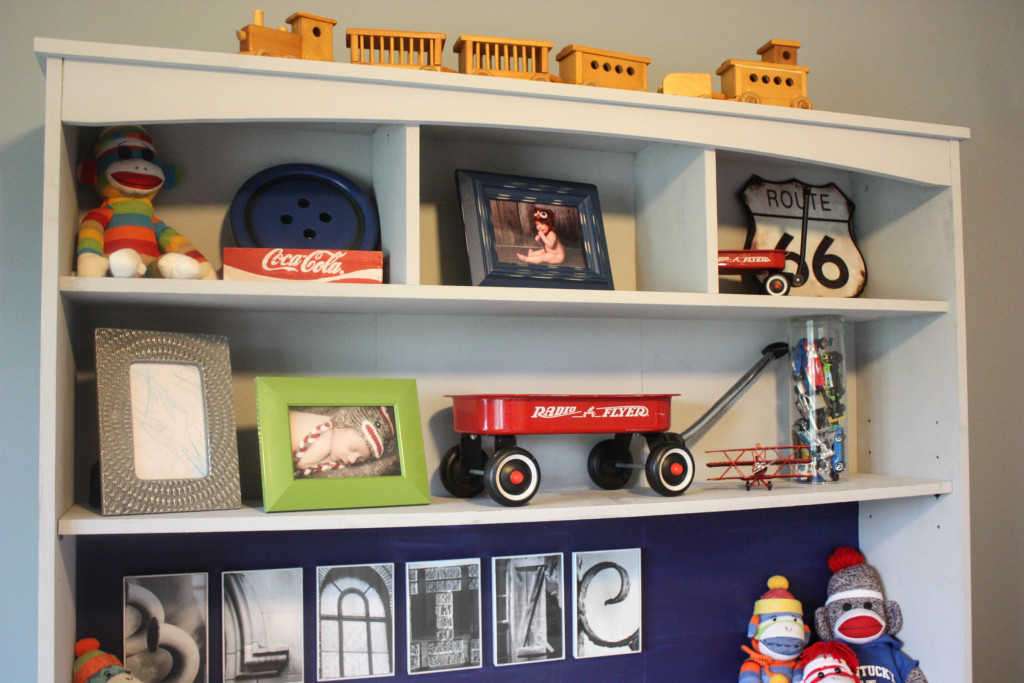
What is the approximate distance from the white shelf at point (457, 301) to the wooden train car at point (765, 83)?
40cm

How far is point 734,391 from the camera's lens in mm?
1708

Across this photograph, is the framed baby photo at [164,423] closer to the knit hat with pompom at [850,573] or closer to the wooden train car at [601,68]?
the wooden train car at [601,68]

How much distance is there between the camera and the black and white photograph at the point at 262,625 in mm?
1428

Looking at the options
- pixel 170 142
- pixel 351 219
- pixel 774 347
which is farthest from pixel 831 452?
pixel 170 142

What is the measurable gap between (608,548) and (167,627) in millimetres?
833

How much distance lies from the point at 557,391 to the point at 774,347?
1.60 feet

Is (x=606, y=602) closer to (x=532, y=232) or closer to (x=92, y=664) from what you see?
(x=532, y=232)

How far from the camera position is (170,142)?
57.1 inches

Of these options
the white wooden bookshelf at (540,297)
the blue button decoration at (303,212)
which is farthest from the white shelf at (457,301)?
the blue button decoration at (303,212)

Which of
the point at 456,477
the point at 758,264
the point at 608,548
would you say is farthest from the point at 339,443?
the point at 758,264

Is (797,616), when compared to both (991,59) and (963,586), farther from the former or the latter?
(991,59)

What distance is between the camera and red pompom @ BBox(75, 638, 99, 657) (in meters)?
1.29

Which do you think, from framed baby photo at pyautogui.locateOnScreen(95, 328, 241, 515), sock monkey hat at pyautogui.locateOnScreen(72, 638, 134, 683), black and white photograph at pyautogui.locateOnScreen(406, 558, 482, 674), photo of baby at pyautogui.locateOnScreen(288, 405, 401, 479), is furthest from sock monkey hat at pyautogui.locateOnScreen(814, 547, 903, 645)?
sock monkey hat at pyautogui.locateOnScreen(72, 638, 134, 683)

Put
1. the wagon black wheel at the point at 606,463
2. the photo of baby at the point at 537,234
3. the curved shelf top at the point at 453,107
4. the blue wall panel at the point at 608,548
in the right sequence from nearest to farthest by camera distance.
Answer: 1. the curved shelf top at the point at 453,107
2. the blue wall panel at the point at 608,548
3. the photo of baby at the point at 537,234
4. the wagon black wheel at the point at 606,463
